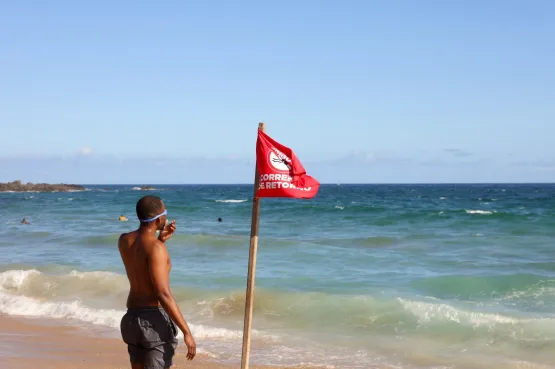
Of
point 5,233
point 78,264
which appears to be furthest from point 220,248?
point 5,233

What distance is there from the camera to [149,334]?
429 centimetres

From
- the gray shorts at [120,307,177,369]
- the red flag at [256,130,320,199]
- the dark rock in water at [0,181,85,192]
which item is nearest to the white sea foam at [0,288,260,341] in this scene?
the red flag at [256,130,320,199]

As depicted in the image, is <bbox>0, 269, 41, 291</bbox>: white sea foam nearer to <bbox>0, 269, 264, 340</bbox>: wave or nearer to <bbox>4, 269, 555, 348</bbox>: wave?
<bbox>0, 269, 264, 340</bbox>: wave

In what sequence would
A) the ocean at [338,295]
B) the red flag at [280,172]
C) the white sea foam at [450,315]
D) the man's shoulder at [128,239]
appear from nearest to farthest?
1. the man's shoulder at [128,239]
2. the red flag at [280,172]
3. the ocean at [338,295]
4. the white sea foam at [450,315]

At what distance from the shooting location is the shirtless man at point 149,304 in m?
4.23

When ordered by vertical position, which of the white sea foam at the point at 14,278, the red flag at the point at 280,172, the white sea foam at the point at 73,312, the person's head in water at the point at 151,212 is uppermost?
the red flag at the point at 280,172

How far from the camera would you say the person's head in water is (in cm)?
439

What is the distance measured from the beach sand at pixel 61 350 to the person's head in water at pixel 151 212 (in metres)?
3.79

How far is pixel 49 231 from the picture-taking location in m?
27.1

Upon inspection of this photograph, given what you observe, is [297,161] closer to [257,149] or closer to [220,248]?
[257,149]

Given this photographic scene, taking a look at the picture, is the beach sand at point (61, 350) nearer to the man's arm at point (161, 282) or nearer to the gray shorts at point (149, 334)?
the gray shorts at point (149, 334)

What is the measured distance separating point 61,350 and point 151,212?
4.86 metres

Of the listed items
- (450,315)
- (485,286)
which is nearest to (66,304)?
(450,315)

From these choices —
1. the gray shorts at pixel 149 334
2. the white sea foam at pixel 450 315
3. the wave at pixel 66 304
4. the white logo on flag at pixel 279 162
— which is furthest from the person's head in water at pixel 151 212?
the white sea foam at pixel 450 315
